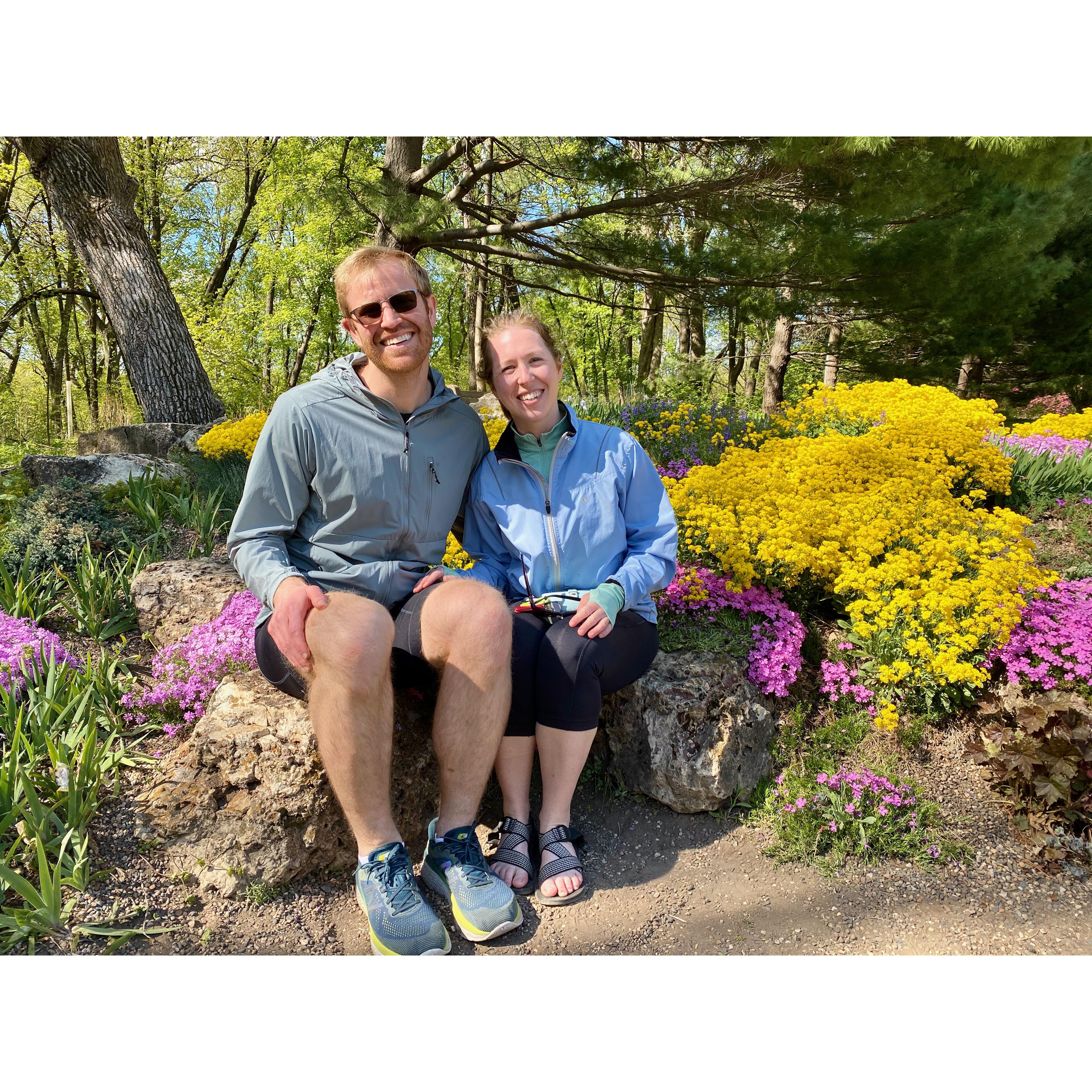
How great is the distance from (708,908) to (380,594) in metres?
1.36

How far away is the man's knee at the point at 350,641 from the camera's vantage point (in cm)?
180

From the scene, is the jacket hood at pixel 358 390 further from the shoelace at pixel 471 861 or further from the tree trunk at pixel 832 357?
the tree trunk at pixel 832 357

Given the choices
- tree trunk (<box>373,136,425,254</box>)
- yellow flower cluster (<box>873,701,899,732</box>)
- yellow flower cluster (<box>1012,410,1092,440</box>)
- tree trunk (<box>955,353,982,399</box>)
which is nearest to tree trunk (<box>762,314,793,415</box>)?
tree trunk (<box>955,353,982,399</box>)

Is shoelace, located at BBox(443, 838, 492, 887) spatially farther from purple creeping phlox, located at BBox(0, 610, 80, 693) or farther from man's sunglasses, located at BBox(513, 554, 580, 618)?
purple creeping phlox, located at BBox(0, 610, 80, 693)

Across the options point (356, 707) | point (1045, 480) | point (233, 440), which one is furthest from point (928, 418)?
point (233, 440)

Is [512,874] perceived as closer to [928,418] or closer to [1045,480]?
[928,418]

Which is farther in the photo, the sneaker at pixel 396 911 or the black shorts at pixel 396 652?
the black shorts at pixel 396 652

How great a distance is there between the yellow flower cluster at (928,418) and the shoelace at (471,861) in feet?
9.87

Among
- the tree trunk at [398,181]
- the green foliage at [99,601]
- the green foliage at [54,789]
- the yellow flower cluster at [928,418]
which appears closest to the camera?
the green foliage at [54,789]

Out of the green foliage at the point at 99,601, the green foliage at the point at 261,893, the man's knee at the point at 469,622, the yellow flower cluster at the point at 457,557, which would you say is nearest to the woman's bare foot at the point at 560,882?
the man's knee at the point at 469,622

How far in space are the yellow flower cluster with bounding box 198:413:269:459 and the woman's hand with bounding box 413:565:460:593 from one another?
2.70 metres

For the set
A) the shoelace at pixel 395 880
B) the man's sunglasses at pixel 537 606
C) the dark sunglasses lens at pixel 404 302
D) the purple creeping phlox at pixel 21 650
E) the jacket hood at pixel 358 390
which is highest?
the dark sunglasses lens at pixel 404 302

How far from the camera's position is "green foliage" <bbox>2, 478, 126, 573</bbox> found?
3242 millimetres

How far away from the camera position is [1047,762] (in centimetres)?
224
